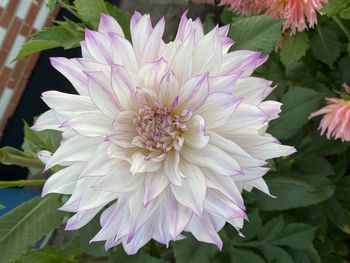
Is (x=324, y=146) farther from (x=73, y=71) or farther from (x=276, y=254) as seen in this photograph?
(x=73, y=71)

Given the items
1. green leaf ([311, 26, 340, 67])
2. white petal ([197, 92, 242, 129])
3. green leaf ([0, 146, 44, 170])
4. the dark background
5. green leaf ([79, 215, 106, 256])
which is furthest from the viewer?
the dark background

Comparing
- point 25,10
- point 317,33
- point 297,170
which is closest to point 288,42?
point 317,33

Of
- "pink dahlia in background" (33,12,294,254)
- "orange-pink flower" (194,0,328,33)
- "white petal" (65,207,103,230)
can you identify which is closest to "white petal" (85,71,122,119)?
"pink dahlia in background" (33,12,294,254)

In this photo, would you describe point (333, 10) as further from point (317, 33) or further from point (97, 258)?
point (97, 258)

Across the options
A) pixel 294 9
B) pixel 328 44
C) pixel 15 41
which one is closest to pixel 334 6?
pixel 294 9

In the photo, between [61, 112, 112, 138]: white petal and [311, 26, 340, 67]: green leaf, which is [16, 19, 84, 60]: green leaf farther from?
[311, 26, 340, 67]: green leaf

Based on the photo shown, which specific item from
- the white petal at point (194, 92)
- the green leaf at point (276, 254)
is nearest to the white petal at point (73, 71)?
the white petal at point (194, 92)
